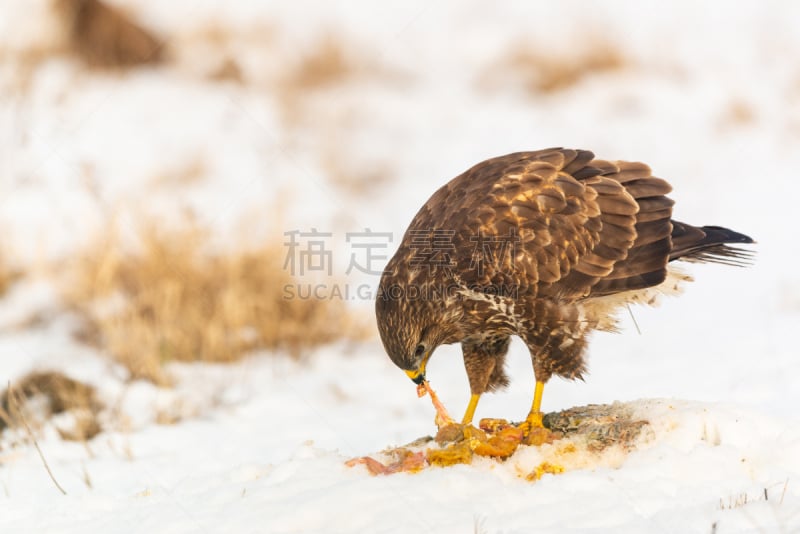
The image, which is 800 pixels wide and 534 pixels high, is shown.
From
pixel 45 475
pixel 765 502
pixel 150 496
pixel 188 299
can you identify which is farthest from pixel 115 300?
pixel 765 502

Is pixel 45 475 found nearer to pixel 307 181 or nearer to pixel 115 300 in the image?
pixel 115 300

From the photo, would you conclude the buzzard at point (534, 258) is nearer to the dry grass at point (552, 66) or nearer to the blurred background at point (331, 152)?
the blurred background at point (331, 152)

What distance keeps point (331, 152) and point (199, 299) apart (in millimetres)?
3516

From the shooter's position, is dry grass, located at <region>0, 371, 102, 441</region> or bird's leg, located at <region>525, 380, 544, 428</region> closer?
bird's leg, located at <region>525, 380, 544, 428</region>

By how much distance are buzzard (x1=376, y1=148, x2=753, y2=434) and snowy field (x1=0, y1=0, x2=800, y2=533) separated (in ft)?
1.88

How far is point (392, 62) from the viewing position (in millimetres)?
11859

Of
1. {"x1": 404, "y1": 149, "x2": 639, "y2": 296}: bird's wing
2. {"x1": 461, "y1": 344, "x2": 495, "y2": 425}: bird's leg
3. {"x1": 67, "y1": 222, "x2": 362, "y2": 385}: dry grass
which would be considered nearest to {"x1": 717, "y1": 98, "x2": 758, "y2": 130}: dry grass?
{"x1": 67, "y1": 222, "x2": 362, "y2": 385}: dry grass

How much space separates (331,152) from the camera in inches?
406

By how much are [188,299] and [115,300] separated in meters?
0.64

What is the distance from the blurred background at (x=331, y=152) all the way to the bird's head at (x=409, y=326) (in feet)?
7.48

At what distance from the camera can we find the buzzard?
13.3 ft

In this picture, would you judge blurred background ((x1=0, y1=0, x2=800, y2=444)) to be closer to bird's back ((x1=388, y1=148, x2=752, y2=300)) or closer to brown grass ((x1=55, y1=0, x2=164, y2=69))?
brown grass ((x1=55, y1=0, x2=164, y2=69))

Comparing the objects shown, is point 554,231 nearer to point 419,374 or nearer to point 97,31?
point 419,374

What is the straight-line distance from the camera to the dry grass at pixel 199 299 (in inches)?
275
